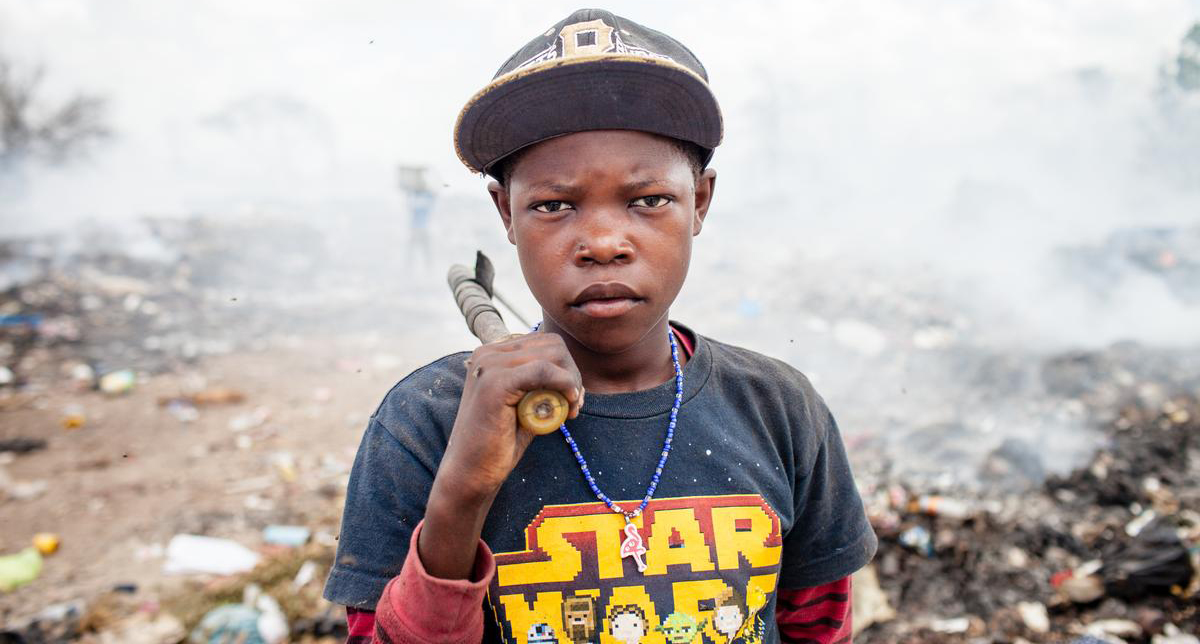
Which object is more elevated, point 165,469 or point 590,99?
point 590,99

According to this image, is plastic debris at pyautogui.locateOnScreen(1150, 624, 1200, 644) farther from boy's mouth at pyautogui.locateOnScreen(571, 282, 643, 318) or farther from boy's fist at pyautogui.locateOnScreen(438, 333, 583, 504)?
boy's fist at pyautogui.locateOnScreen(438, 333, 583, 504)

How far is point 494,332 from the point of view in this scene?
122 centimetres

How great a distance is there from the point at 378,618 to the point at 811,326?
325 inches

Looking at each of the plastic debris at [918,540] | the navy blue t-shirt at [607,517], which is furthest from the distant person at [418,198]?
the navy blue t-shirt at [607,517]

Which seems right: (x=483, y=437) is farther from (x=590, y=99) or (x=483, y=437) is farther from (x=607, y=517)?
(x=590, y=99)

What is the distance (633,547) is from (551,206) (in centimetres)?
64

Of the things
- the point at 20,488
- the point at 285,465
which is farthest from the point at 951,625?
the point at 20,488

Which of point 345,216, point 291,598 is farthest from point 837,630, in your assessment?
point 345,216

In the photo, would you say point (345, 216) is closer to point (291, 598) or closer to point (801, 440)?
point (291, 598)

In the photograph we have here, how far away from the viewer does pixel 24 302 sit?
894 cm

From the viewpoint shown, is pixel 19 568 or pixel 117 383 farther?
pixel 117 383

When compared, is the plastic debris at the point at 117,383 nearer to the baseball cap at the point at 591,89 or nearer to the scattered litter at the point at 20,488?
the scattered litter at the point at 20,488

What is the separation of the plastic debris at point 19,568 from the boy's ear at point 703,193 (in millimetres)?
4155

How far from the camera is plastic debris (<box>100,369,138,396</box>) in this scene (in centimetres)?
663
